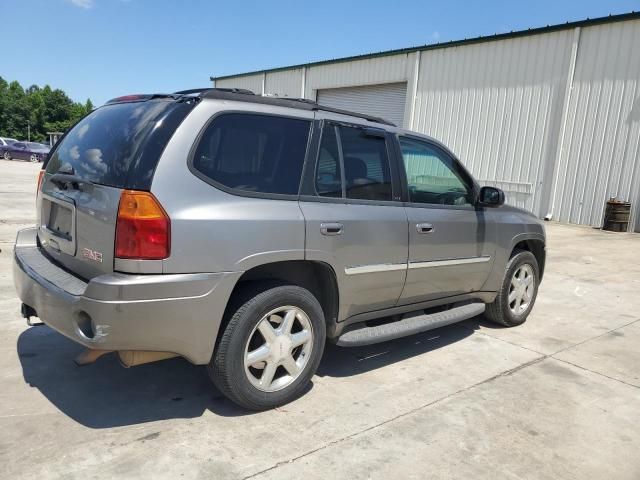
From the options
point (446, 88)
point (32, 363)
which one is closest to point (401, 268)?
point (32, 363)

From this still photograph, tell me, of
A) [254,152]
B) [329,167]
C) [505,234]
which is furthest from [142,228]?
[505,234]

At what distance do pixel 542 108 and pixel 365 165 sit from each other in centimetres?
1323

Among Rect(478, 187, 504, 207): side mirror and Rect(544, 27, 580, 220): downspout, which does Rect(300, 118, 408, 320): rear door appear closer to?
Rect(478, 187, 504, 207): side mirror

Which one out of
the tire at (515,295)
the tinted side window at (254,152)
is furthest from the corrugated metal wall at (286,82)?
the tinted side window at (254,152)

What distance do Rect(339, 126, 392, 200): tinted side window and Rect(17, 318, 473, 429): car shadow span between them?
1.36 metres

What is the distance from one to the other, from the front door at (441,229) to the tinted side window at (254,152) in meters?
1.05

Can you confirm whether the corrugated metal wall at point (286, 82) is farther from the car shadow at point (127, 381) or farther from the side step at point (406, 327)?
the car shadow at point (127, 381)

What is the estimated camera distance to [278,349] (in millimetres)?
3225

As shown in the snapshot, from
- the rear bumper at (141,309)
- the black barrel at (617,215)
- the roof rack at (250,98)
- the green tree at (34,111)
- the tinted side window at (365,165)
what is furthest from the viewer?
the green tree at (34,111)

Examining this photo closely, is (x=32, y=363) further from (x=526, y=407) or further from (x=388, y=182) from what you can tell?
(x=526, y=407)

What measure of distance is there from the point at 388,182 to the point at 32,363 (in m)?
2.86

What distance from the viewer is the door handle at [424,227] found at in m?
3.95

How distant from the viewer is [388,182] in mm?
3850

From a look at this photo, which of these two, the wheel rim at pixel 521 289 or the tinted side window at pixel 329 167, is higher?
the tinted side window at pixel 329 167
